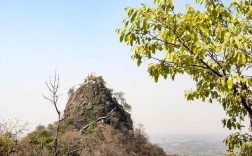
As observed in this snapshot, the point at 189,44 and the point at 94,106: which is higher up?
the point at 94,106

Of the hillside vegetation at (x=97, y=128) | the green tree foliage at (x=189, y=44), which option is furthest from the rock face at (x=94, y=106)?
the green tree foliage at (x=189, y=44)

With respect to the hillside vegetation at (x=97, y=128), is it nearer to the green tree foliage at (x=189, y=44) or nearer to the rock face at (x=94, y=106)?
the rock face at (x=94, y=106)

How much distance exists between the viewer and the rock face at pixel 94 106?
75.7 m

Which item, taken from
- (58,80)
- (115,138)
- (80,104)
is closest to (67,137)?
(115,138)

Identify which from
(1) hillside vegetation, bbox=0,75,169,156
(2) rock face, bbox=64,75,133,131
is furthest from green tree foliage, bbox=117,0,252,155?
(2) rock face, bbox=64,75,133,131

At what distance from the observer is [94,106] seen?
3150 inches

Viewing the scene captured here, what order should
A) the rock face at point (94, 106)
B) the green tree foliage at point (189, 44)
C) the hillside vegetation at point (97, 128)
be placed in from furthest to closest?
the rock face at point (94, 106), the hillside vegetation at point (97, 128), the green tree foliage at point (189, 44)

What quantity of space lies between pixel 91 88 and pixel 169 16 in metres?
77.8

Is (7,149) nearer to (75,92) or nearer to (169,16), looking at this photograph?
(169,16)

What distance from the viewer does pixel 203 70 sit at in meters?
6.48

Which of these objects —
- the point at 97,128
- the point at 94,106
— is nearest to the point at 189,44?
the point at 97,128

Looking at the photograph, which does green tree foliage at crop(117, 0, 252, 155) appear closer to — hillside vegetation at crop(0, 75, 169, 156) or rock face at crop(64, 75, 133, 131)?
hillside vegetation at crop(0, 75, 169, 156)

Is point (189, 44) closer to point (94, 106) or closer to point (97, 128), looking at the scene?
point (97, 128)

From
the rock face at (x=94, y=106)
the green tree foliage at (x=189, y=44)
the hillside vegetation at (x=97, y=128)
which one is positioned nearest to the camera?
the green tree foliage at (x=189, y=44)
